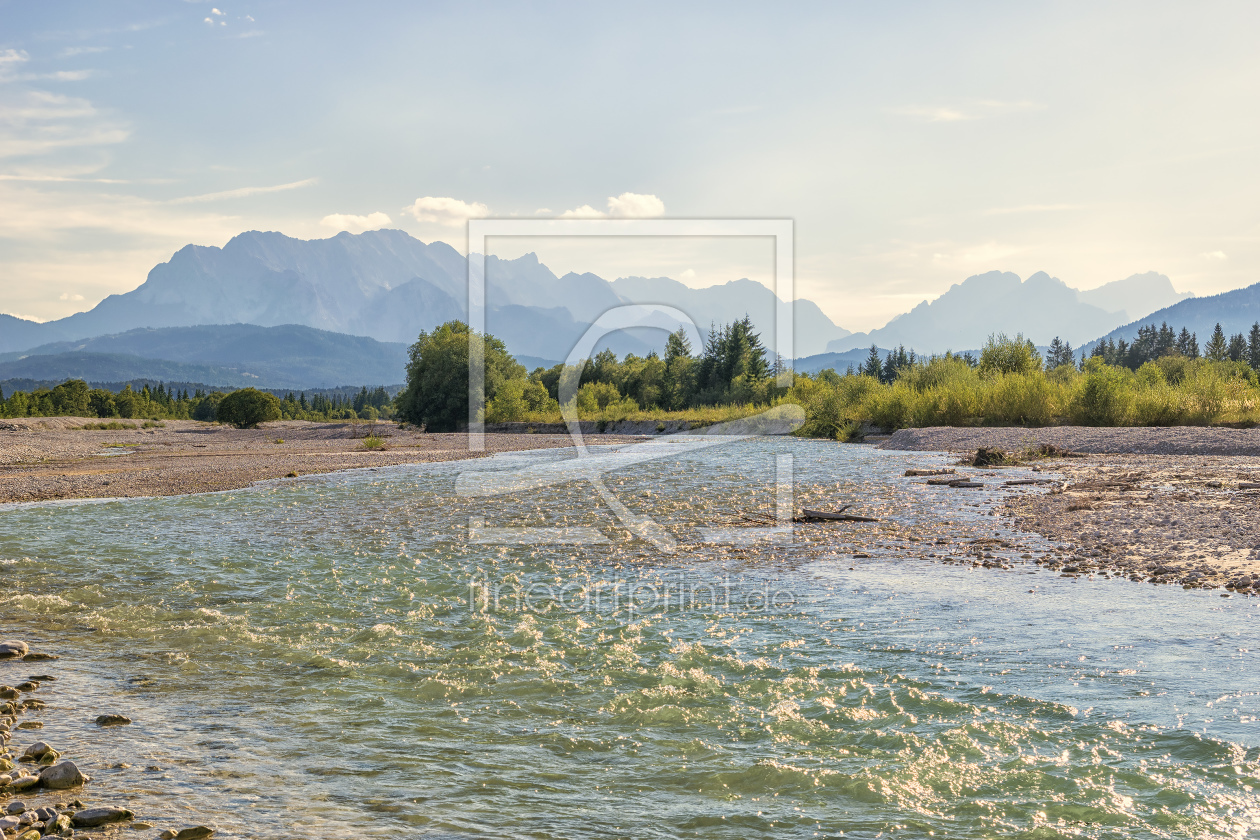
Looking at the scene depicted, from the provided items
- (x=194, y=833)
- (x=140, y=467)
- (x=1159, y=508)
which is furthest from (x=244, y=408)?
(x=194, y=833)

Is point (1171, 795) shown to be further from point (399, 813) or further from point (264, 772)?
point (264, 772)

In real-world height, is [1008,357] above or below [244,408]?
above

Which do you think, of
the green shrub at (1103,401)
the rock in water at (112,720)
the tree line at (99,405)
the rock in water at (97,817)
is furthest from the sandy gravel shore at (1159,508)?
the tree line at (99,405)

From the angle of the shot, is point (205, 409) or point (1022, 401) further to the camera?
point (205, 409)

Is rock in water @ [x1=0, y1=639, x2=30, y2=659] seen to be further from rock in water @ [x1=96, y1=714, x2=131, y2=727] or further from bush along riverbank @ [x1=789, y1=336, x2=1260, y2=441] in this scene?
bush along riverbank @ [x1=789, y1=336, x2=1260, y2=441]

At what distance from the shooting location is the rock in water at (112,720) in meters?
5.57

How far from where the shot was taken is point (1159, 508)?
14.1 m

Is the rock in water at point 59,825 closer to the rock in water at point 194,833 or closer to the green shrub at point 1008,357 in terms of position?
the rock in water at point 194,833

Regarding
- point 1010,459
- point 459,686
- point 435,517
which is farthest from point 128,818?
point 1010,459

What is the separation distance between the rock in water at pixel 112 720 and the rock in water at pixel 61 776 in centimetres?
110

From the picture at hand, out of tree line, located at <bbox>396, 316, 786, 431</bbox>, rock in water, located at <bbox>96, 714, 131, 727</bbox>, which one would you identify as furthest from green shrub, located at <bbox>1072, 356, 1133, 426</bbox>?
rock in water, located at <bbox>96, 714, 131, 727</bbox>

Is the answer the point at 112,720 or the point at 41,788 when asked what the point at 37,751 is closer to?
the point at 41,788

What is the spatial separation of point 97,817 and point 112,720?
1.93m

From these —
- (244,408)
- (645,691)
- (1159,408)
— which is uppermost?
(244,408)
